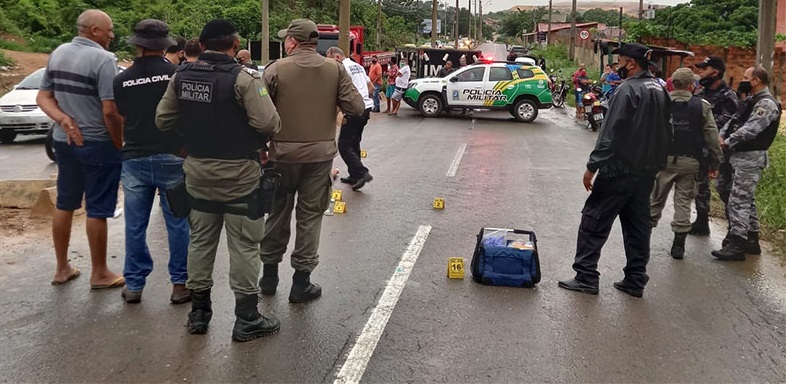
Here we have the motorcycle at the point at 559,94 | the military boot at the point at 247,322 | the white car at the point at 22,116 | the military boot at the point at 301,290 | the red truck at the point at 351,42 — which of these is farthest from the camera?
the red truck at the point at 351,42

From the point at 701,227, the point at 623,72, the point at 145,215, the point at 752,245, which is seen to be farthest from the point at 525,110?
the point at 145,215

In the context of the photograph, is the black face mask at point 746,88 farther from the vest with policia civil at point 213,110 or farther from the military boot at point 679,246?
the vest with policia civil at point 213,110

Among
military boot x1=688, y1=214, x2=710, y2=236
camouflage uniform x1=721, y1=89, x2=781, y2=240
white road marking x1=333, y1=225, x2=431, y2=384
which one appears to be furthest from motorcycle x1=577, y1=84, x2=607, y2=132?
white road marking x1=333, y1=225, x2=431, y2=384

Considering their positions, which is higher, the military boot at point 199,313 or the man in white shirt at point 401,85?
the man in white shirt at point 401,85

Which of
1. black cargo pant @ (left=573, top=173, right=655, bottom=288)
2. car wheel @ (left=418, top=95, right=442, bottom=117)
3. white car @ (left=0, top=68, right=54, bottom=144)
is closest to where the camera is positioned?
black cargo pant @ (left=573, top=173, right=655, bottom=288)

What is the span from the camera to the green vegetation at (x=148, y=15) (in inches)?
1246

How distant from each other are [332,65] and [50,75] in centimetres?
199

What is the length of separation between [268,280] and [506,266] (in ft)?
6.16

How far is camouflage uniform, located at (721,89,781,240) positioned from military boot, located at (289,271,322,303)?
163 inches

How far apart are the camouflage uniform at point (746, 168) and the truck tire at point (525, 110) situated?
515 inches

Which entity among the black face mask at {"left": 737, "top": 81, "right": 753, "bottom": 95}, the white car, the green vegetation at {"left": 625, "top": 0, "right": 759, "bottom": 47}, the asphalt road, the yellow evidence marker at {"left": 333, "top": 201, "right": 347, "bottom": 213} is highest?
the green vegetation at {"left": 625, "top": 0, "right": 759, "bottom": 47}

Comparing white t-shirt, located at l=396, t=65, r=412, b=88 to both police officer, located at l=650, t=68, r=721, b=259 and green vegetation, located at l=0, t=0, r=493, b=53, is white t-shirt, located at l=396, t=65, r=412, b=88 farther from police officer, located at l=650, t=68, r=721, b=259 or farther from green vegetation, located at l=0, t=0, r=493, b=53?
police officer, located at l=650, t=68, r=721, b=259

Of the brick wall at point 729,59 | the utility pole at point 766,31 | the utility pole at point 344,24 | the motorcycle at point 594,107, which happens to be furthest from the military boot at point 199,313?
the brick wall at point 729,59

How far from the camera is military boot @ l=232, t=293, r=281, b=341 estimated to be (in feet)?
14.3
